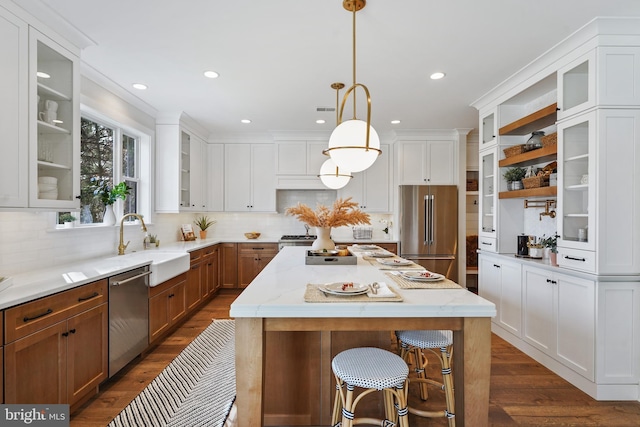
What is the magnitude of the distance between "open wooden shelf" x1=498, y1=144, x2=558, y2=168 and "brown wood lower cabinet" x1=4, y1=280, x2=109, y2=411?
3822mm

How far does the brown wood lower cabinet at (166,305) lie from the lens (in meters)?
3.01

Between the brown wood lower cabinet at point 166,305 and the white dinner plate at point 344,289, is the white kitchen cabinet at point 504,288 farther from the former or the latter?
the brown wood lower cabinet at point 166,305

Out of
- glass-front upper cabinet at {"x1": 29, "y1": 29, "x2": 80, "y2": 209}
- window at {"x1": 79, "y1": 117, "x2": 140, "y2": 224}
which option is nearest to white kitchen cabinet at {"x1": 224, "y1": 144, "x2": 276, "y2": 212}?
window at {"x1": 79, "y1": 117, "x2": 140, "y2": 224}

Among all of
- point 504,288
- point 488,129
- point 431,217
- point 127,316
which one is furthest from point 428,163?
point 127,316

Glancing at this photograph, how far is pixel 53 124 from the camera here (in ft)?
7.46

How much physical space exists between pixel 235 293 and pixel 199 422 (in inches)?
130

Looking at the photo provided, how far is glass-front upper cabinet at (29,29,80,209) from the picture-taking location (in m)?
2.07

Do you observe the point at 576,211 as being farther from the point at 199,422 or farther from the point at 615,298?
the point at 199,422

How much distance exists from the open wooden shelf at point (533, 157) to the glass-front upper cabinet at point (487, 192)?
0.23 metres

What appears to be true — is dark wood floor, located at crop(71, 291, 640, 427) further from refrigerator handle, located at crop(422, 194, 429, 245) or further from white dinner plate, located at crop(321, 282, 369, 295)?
refrigerator handle, located at crop(422, 194, 429, 245)

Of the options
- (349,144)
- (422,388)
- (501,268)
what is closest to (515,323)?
(501,268)

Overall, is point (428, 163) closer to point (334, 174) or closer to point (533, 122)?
point (533, 122)

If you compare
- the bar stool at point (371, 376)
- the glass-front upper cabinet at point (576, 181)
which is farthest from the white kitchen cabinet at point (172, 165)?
the glass-front upper cabinet at point (576, 181)

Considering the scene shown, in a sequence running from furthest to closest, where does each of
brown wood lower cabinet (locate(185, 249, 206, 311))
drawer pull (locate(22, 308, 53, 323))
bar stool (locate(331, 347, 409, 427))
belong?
1. brown wood lower cabinet (locate(185, 249, 206, 311))
2. drawer pull (locate(22, 308, 53, 323))
3. bar stool (locate(331, 347, 409, 427))
